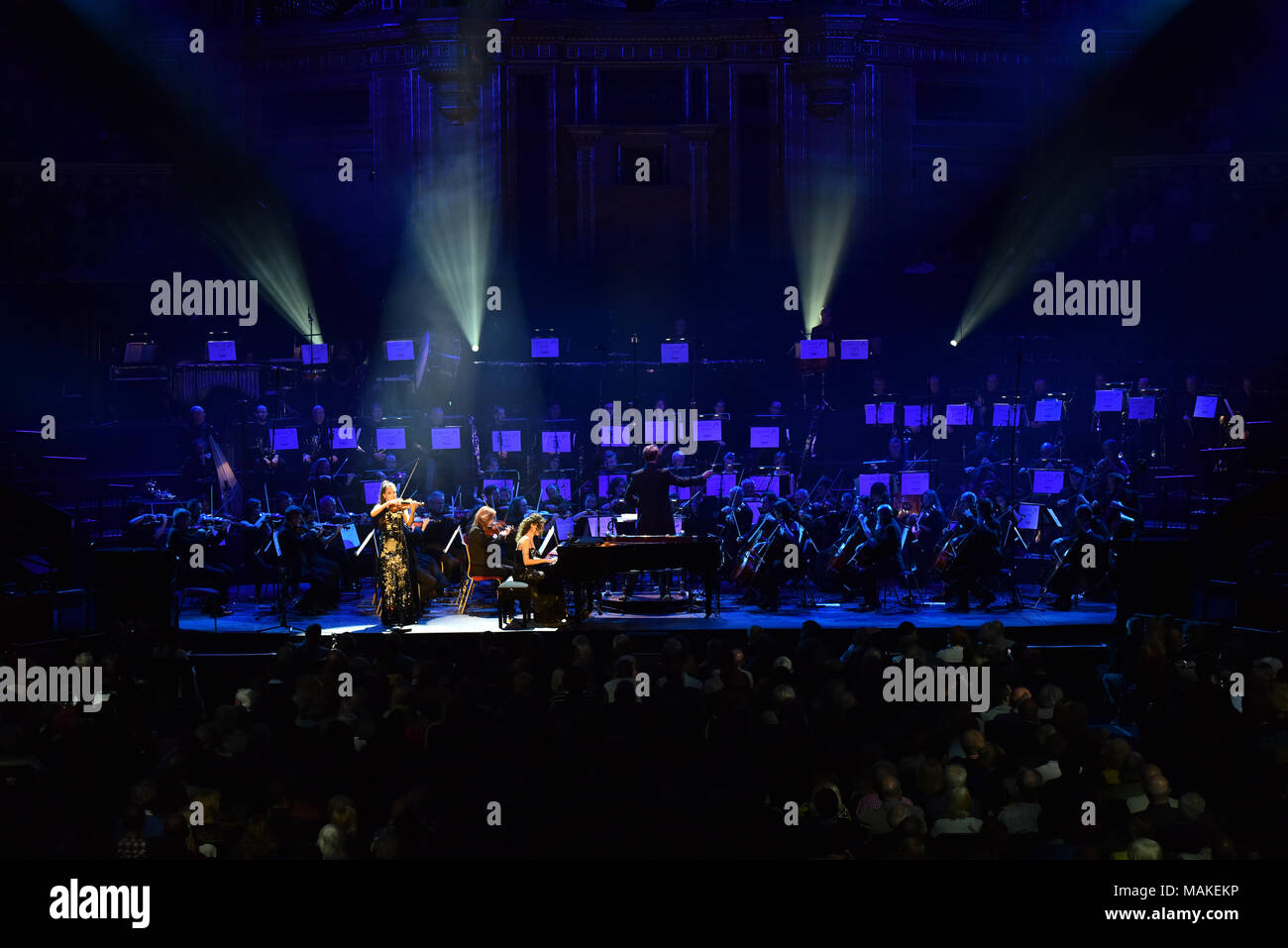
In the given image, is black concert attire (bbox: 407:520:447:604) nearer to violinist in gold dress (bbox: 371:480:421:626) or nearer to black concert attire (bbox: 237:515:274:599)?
violinist in gold dress (bbox: 371:480:421:626)

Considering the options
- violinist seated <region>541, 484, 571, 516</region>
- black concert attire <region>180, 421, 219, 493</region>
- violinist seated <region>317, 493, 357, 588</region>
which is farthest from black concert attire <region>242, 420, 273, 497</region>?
violinist seated <region>541, 484, 571, 516</region>

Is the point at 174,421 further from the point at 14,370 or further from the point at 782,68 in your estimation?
the point at 782,68

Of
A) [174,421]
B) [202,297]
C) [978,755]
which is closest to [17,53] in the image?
[202,297]

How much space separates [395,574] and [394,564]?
0.35 ft

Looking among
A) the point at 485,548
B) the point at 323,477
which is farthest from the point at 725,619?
the point at 323,477

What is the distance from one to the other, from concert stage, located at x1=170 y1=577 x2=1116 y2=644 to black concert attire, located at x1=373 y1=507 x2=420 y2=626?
18 cm

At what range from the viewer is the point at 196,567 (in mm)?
13797

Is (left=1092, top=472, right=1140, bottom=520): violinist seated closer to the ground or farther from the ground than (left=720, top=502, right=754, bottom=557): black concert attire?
farther from the ground

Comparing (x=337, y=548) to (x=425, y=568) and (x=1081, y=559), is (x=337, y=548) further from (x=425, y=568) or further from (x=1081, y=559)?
(x=1081, y=559)

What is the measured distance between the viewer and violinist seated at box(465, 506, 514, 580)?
44.5 feet

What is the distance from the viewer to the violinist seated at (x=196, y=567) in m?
13.8

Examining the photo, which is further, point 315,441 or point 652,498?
point 315,441

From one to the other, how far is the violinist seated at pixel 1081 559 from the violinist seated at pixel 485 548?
20.3 ft

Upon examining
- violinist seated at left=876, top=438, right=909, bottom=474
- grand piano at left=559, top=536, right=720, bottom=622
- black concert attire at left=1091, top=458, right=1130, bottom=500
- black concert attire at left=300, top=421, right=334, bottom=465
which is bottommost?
grand piano at left=559, top=536, right=720, bottom=622
